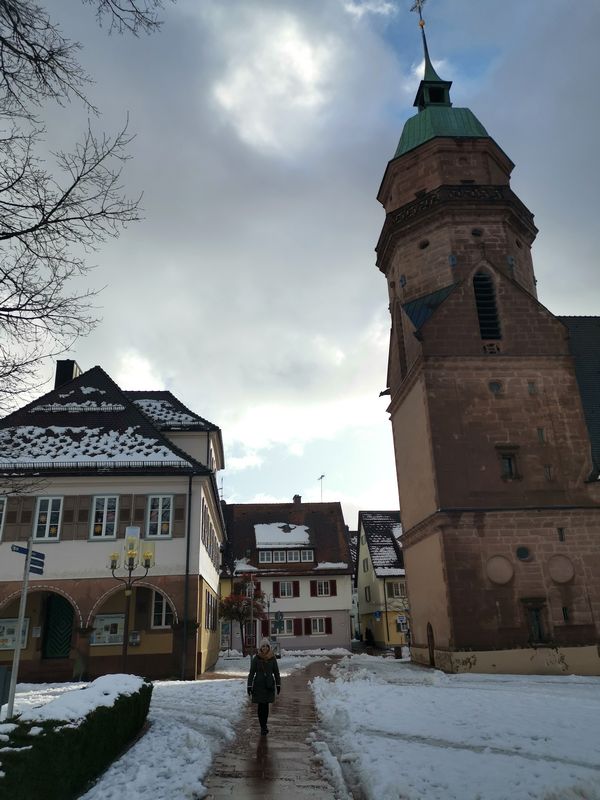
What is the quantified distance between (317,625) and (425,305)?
28.5m

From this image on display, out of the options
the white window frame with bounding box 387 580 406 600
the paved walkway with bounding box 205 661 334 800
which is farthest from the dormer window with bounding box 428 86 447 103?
the white window frame with bounding box 387 580 406 600

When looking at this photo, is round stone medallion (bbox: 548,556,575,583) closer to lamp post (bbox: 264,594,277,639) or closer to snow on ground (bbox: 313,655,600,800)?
snow on ground (bbox: 313,655,600,800)

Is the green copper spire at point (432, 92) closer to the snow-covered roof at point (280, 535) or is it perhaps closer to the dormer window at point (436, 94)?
the dormer window at point (436, 94)

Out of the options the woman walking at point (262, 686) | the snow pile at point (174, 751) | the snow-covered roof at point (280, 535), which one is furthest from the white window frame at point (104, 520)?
the snow-covered roof at point (280, 535)

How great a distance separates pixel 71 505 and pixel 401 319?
17334mm

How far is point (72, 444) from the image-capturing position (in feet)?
79.7

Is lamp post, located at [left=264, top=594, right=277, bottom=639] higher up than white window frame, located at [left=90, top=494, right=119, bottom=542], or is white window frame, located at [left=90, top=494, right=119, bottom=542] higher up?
white window frame, located at [left=90, top=494, right=119, bottom=542]

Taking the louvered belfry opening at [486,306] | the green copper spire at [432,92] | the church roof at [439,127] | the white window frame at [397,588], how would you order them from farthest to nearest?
the white window frame at [397,588], the green copper spire at [432,92], the church roof at [439,127], the louvered belfry opening at [486,306]

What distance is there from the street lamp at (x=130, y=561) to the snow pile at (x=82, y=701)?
9017mm

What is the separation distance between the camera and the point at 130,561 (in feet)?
63.6

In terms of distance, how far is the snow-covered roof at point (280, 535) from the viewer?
1916 inches

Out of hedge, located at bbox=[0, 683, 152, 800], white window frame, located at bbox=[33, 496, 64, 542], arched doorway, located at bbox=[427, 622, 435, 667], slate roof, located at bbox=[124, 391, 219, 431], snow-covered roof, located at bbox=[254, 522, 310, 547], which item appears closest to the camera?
hedge, located at bbox=[0, 683, 152, 800]

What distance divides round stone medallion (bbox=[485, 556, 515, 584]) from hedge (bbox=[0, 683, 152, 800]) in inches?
664

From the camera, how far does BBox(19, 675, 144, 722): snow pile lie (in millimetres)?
6746
